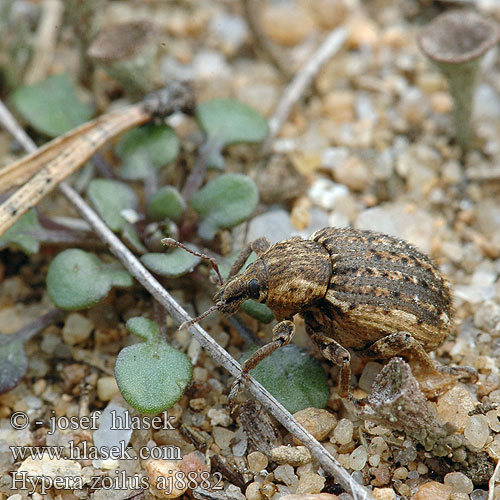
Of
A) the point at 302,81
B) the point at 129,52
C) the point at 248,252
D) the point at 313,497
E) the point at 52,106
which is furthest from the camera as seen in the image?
the point at 302,81

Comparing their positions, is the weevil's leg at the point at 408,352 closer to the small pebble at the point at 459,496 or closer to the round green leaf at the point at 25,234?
the small pebble at the point at 459,496

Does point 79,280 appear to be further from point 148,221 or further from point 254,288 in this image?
point 254,288

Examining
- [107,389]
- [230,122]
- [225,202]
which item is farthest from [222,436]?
[230,122]

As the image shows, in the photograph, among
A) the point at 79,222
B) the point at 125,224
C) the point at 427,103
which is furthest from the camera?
the point at 427,103

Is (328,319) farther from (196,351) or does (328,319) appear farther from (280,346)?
(196,351)

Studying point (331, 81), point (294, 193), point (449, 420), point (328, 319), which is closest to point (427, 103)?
point (331, 81)

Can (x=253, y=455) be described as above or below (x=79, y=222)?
below

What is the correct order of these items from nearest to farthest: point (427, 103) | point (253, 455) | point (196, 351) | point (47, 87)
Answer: point (253, 455)
point (196, 351)
point (47, 87)
point (427, 103)
